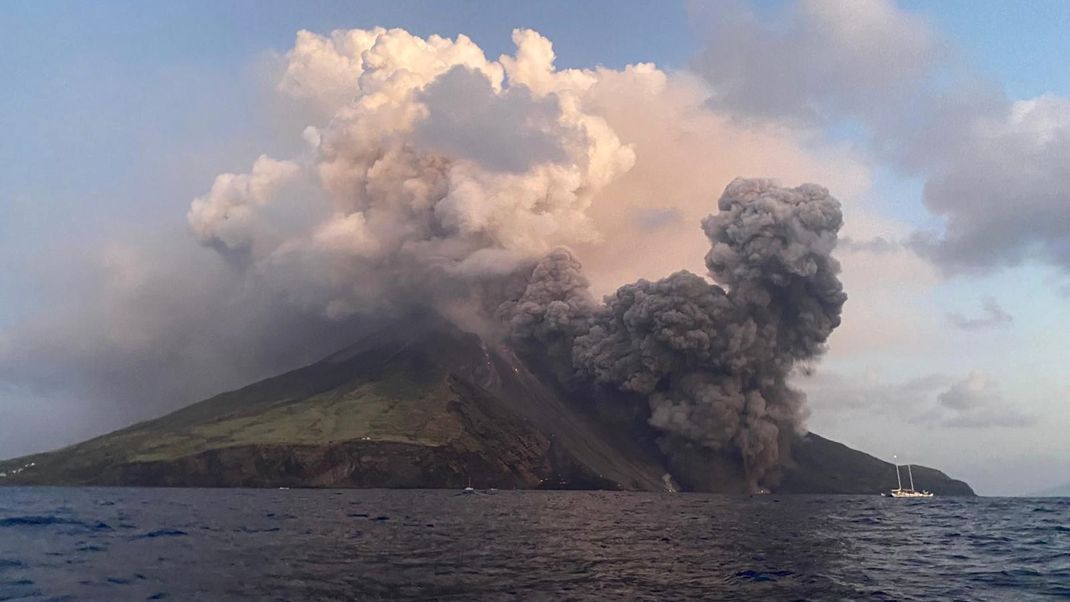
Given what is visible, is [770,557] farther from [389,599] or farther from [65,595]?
[65,595]

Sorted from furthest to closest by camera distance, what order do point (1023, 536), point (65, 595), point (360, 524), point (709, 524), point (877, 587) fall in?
1. point (709, 524)
2. point (360, 524)
3. point (1023, 536)
4. point (877, 587)
5. point (65, 595)

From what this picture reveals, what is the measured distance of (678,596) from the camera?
33.4 meters

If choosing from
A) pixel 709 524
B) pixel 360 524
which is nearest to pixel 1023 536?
pixel 709 524

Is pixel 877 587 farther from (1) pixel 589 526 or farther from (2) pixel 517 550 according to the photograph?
(1) pixel 589 526

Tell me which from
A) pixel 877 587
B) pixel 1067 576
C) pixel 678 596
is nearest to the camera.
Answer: pixel 678 596

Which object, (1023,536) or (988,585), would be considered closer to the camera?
(988,585)

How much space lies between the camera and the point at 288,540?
53781 millimetres

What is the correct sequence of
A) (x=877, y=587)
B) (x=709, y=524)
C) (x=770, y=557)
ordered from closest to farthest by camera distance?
1. (x=877, y=587)
2. (x=770, y=557)
3. (x=709, y=524)

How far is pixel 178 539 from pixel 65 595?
24.4 metres

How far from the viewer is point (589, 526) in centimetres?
7719

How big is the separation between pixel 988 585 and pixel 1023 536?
3603 cm

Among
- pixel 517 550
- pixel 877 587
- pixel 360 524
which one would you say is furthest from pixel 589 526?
pixel 877 587

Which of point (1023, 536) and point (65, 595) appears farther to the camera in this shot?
point (1023, 536)

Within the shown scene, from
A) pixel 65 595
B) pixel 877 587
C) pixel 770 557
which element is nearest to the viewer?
pixel 65 595
